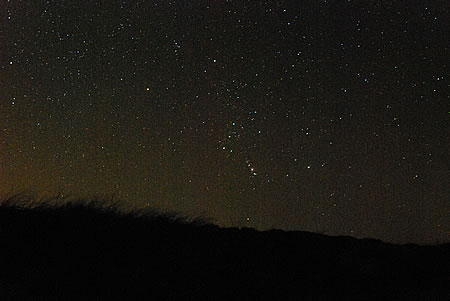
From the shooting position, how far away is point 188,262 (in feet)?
15.7

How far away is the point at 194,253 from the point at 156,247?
0.40 m

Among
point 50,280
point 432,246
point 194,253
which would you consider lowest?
point 50,280

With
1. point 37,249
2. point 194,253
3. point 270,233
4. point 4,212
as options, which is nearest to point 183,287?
point 194,253

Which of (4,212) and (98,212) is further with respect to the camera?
(98,212)

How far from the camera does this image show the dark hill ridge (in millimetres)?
4145

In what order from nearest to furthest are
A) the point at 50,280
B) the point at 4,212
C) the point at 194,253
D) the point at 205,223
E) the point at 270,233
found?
the point at 50,280
the point at 194,253
the point at 4,212
the point at 270,233
the point at 205,223

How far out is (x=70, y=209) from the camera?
238 inches

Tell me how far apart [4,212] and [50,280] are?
1.88m

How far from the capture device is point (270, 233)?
19.9 ft

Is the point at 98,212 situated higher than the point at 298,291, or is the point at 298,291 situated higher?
the point at 98,212

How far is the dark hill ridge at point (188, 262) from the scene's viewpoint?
4.14m

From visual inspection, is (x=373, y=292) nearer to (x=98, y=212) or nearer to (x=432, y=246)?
(x=432, y=246)

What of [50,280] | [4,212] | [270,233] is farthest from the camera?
[270,233]

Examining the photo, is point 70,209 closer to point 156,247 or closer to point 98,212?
point 98,212
